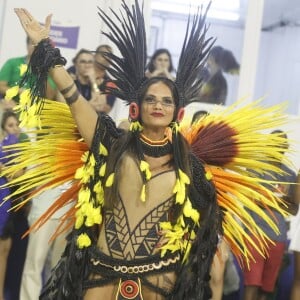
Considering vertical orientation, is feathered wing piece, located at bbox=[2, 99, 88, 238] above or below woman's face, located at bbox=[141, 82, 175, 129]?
below

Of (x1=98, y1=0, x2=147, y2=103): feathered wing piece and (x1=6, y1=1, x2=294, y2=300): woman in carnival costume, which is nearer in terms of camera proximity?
(x1=6, y1=1, x2=294, y2=300): woman in carnival costume

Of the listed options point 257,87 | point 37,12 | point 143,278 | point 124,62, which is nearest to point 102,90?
point 124,62

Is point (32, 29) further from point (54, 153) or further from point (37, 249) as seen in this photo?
point (37, 249)

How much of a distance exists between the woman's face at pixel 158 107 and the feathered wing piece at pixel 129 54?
0.38ft

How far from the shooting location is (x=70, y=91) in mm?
3395

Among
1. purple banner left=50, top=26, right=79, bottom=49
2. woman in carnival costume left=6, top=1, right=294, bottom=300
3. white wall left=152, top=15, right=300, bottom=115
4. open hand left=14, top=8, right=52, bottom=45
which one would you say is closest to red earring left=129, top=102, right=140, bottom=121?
woman in carnival costume left=6, top=1, right=294, bottom=300

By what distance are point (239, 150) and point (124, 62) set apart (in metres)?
0.79

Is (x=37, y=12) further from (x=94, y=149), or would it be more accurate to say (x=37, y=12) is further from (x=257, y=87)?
(x=94, y=149)

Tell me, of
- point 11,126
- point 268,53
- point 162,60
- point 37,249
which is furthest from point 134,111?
point 268,53

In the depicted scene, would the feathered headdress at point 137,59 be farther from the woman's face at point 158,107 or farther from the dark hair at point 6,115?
the dark hair at point 6,115

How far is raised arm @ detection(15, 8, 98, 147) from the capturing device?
3395mm

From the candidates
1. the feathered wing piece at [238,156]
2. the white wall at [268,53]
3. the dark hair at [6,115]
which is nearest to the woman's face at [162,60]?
the white wall at [268,53]

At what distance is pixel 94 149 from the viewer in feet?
11.5

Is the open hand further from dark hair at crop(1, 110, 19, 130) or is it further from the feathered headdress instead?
dark hair at crop(1, 110, 19, 130)
